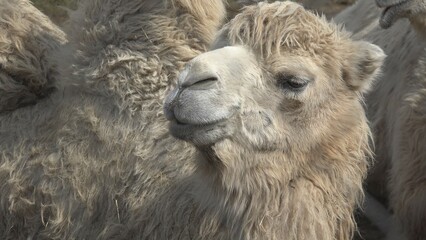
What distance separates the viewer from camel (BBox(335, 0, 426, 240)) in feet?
14.8

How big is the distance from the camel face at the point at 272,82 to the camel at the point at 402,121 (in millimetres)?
750

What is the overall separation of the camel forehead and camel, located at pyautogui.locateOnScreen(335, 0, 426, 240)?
79cm

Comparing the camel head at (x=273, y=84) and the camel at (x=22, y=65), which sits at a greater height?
the camel head at (x=273, y=84)

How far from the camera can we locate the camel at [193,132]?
3416mm

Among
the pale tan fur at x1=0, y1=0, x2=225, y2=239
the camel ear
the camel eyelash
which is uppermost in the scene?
the camel eyelash

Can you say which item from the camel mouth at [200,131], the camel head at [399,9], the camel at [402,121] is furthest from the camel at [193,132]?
the camel at [402,121]

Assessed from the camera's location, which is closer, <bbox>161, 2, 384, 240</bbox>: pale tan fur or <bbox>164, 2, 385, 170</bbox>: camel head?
<bbox>164, 2, 385, 170</bbox>: camel head

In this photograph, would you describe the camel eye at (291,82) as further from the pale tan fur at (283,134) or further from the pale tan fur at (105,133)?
the pale tan fur at (105,133)

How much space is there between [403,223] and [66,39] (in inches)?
79.5

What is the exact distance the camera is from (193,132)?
3246 millimetres

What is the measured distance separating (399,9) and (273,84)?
1156 mm

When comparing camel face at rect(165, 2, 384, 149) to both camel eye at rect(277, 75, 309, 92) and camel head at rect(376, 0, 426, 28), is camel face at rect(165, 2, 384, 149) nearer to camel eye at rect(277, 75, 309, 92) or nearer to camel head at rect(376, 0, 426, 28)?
camel eye at rect(277, 75, 309, 92)

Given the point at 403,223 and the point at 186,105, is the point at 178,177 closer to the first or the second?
the point at 186,105

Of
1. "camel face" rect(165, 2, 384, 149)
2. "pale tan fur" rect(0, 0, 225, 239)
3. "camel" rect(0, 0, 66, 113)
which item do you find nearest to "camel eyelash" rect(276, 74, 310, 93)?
"camel face" rect(165, 2, 384, 149)
